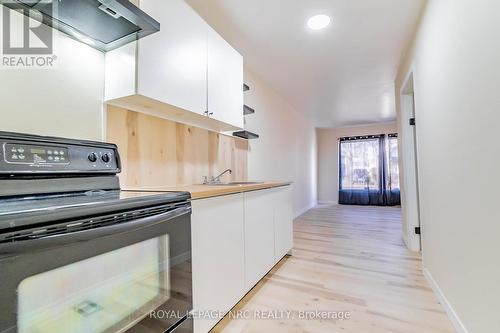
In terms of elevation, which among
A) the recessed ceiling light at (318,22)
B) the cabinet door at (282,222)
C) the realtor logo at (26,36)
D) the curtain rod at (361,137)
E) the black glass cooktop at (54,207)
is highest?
the recessed ceiling light at (318,22)

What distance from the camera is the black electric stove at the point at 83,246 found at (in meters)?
0.60

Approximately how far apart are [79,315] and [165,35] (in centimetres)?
139

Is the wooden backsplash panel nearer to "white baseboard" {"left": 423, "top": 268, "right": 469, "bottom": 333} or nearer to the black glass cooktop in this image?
the black glass cooktop

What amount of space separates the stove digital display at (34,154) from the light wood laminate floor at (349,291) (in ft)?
4.29

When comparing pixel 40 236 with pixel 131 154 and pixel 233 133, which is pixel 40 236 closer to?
pixel 131 154

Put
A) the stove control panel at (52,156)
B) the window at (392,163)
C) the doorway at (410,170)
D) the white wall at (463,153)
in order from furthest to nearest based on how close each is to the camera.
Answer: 1. the window at (392,163)
2. the doorway at (410,170)
3. the white wall at (463,153)
4. the stove control panel at (52,156)

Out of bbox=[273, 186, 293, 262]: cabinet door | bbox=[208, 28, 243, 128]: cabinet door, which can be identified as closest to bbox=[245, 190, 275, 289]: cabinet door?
bbox=[273, 186, 293, 262]: cabinet door

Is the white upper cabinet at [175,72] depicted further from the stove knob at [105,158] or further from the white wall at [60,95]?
the stove knob at [105,158]

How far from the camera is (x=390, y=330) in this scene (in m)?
1.43

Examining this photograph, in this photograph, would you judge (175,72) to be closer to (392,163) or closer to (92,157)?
(92,157)

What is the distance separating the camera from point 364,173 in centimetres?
677

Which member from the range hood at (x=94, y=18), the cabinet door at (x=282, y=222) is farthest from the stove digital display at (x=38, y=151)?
the cabinet door at (x=282, y=222)

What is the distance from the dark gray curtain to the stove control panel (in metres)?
6.74

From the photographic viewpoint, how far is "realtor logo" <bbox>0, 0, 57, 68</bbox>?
1033 mm
